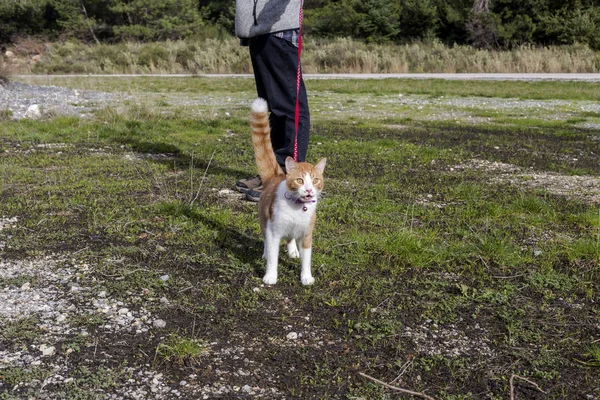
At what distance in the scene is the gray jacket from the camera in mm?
4695

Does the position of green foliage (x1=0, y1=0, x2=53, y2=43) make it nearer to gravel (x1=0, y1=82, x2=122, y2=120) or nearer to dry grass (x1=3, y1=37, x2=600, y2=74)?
dry grass (x1=3, y1=37, x2=600, y2=74)

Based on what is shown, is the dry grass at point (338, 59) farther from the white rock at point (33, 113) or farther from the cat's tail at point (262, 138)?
the cat's tail at point (262, 138)

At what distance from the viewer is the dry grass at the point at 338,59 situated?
2284 cm

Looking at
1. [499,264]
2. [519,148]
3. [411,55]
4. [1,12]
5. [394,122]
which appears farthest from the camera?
[1,12]

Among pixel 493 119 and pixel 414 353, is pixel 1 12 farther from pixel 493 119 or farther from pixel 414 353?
pixel 414 353

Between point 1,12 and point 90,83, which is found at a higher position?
point 1,12

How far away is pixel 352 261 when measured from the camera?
3588 millimetres

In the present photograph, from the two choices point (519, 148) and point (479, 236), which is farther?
point (519, 148)

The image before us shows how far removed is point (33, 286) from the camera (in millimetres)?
3164

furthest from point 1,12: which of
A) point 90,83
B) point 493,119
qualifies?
point 493,119

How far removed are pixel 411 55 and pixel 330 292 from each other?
25.2 metres

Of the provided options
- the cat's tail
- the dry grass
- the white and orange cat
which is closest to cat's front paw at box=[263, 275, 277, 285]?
the white and orange cat

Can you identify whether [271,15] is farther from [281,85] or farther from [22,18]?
[22,18]

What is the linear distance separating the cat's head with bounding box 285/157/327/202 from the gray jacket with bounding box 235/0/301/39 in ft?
6.10
